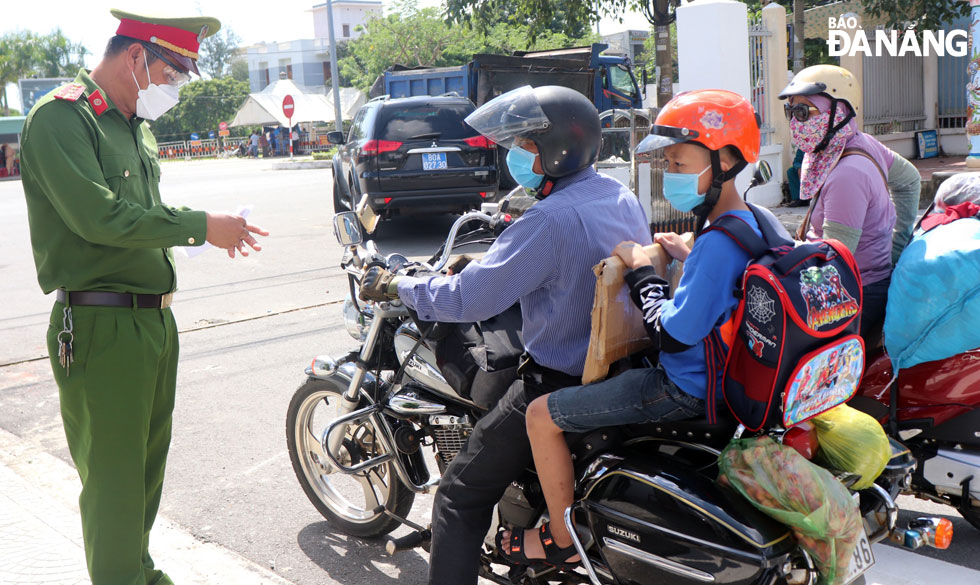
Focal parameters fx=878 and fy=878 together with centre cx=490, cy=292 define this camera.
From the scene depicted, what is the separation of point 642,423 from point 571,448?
269 millimetres

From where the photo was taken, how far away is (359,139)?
12.1m

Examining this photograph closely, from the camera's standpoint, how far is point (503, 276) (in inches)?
108

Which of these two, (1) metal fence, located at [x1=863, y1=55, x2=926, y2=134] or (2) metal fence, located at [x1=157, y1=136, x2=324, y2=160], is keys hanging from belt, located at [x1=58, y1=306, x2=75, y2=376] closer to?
(1) metal fence, located at [x1=863, y1=55, x2=926, y2=134]

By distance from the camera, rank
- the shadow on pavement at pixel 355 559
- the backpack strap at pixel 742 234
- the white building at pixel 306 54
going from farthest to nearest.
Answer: the white building at pixel 306 54
the shadow on pavement at pixel 355 559
the backpack strap at pixel 742 234

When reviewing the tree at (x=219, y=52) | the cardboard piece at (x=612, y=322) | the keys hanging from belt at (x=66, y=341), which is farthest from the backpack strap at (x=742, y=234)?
the tree at (x=219, y=52)

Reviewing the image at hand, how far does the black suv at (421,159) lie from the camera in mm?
11570

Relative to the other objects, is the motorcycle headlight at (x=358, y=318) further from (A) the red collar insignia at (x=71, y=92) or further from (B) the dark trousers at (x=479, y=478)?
(A) the red collar insignia at (x=71, y=92)

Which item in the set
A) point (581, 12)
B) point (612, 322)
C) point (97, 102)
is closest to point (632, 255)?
point (612, 322)

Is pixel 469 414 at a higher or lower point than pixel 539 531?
higher

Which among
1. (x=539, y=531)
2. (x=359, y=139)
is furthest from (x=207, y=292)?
(x=539, y=531)

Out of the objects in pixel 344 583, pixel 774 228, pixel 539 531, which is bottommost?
pixel 344 583

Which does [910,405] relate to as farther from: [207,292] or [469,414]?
[207,292]

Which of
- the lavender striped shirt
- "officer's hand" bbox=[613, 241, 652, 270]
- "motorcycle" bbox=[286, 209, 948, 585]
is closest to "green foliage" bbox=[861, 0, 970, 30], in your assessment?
"motorcycle" bbox=[286, 209, 948, 585]

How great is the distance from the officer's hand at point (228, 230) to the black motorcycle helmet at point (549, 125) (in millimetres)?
850
